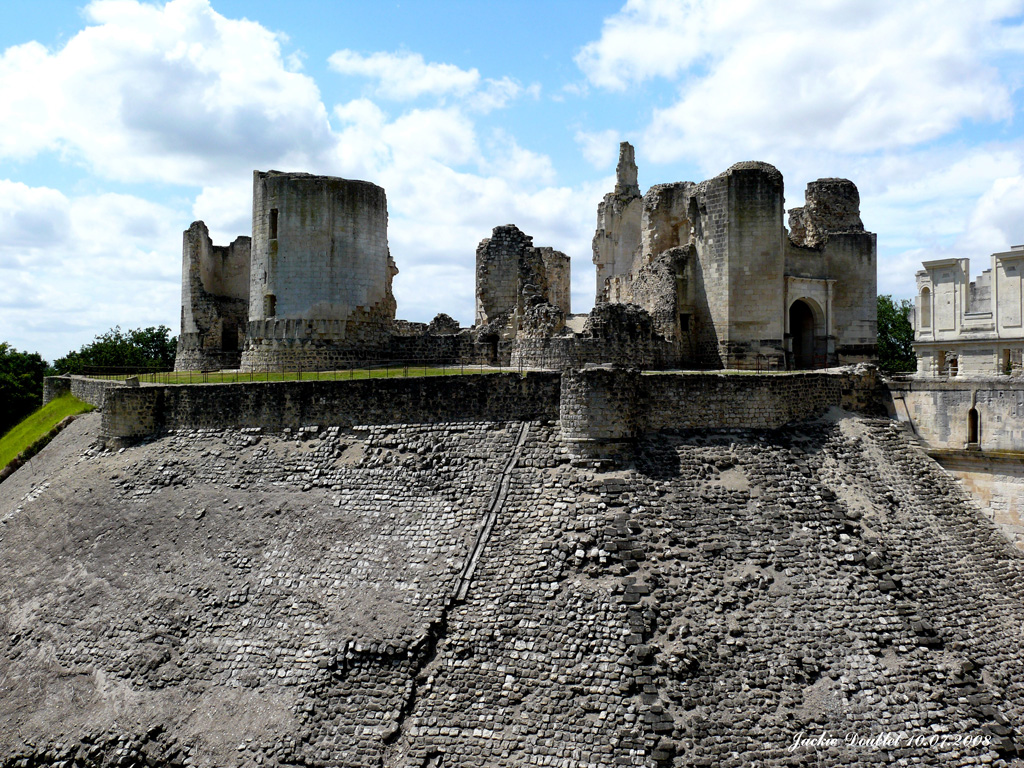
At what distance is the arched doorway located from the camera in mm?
28594

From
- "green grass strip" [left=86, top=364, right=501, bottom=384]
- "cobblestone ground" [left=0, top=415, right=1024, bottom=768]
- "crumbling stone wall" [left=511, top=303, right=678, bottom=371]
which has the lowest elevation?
"cobblestone ground" [left=0, top=415, right=1024, bottom=768]

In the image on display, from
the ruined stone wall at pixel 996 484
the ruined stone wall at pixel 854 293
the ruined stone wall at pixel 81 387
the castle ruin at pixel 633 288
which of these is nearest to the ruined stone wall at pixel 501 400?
the ruined stone wall at pixel 996 484

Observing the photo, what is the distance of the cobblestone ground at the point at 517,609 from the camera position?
14.0 metres

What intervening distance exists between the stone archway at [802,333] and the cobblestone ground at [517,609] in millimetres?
7254

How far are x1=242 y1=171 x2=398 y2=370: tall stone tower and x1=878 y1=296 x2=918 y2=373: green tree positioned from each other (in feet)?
105

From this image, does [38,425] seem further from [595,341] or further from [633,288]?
[633,288]

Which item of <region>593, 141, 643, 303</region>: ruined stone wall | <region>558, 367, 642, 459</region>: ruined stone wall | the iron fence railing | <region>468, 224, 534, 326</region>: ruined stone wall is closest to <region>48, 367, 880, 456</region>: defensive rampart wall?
<region>558, 367, 642, 459</region>: ruined stone wall

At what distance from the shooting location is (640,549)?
53.4ft

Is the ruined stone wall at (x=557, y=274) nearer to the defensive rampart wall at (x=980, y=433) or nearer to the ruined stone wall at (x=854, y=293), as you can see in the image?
the ruined stone wall at (x=854, y=293)

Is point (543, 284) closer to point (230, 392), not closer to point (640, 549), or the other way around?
point (230, 392)

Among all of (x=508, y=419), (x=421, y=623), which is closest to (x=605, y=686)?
(x=421, y=623)

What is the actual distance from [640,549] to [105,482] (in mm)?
15252

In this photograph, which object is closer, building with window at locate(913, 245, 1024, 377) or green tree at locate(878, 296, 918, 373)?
building with window at locate(913, 245, 1024, 377)

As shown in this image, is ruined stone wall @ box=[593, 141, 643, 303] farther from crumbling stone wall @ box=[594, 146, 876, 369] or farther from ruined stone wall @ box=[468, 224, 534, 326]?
ruined stone wall @ box=[468, 224, 534, 326]
